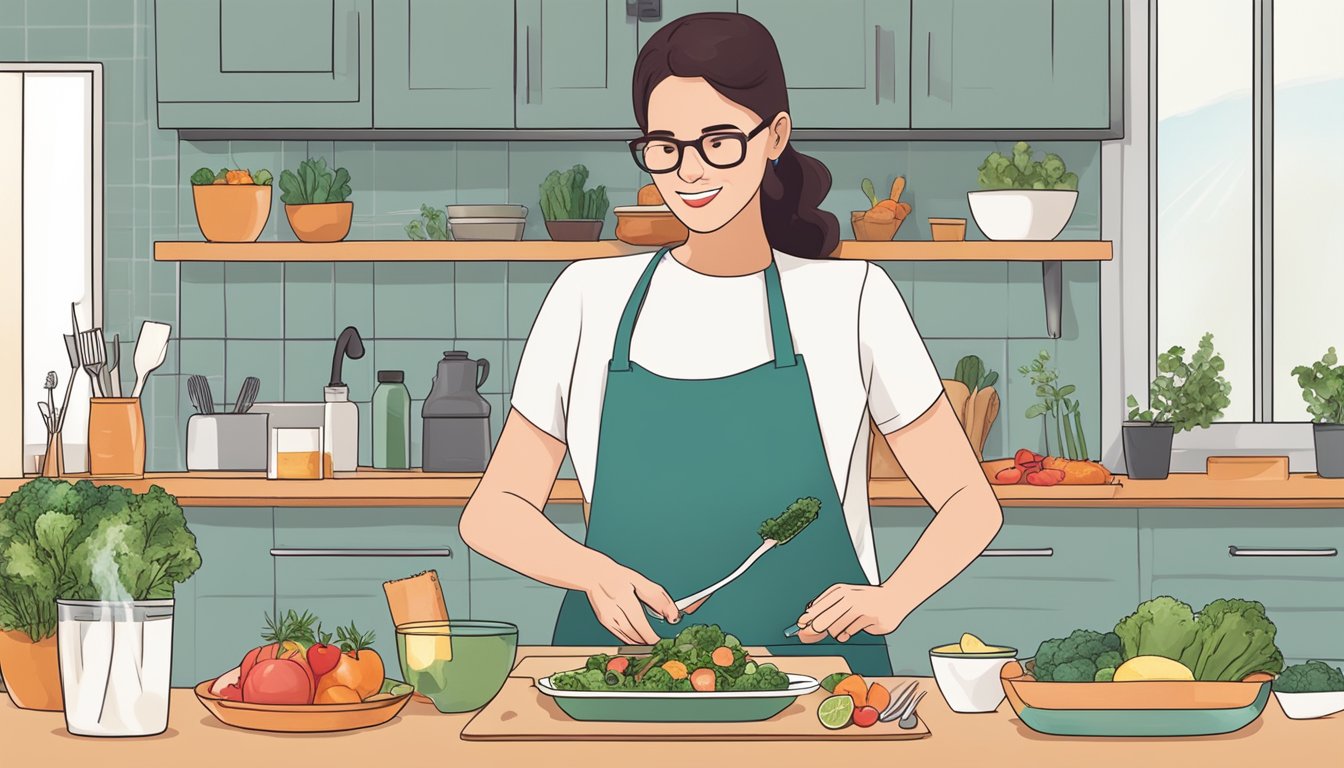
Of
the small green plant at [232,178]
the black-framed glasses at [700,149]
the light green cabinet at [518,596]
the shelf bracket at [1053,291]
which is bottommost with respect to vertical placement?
the light green cabinet at [518,596]

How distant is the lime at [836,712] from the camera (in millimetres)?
1623

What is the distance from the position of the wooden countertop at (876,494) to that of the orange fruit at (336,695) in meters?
1.76

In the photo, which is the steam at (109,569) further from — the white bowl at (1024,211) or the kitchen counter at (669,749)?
the white bowl at (1024,211)

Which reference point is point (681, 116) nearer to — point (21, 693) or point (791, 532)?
point (791, 532)

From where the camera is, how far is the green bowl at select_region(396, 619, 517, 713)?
1.72 meters

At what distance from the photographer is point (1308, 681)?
171 centimetres

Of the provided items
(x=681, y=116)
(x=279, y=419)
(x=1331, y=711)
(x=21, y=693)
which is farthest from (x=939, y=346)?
(x=21, y=693)

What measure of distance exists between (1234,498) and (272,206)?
96.2 inches

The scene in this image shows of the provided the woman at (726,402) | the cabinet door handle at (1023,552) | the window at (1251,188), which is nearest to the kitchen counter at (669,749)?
the woman at (726,402)

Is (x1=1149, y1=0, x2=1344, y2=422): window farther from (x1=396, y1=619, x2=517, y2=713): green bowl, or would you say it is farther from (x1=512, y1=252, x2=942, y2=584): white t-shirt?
(x1=396, y1=619, x2=517, y2=713): green bowl

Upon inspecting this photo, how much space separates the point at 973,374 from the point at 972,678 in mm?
2196

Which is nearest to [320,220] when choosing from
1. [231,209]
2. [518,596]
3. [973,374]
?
[231,209]

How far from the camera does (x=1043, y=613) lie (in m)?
3.43

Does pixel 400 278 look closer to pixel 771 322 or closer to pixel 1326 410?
pixel 771 322
